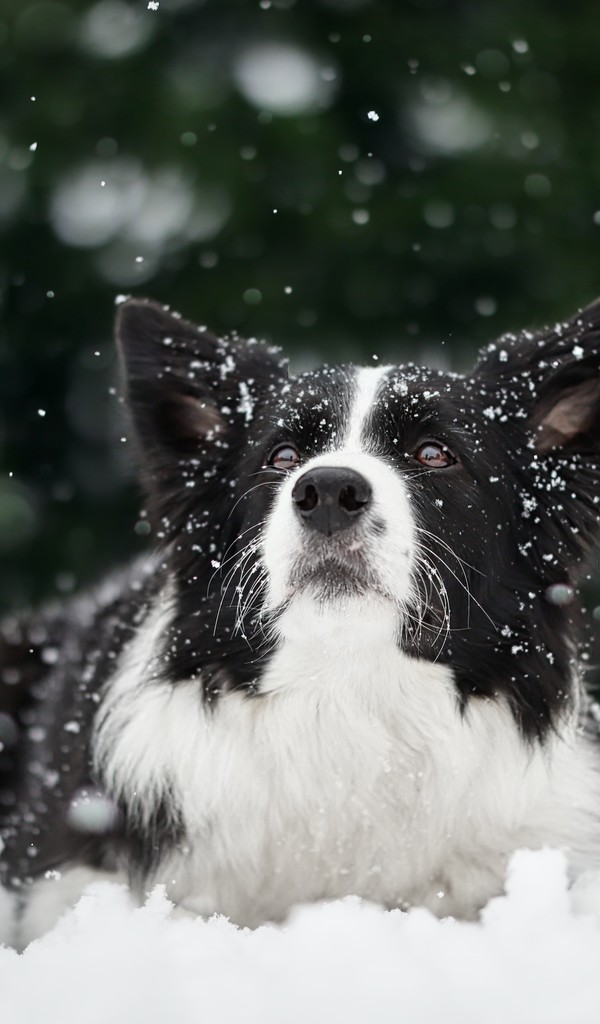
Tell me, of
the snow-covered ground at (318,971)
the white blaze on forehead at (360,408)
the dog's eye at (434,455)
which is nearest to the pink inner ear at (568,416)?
the dog's eye at (434,455)

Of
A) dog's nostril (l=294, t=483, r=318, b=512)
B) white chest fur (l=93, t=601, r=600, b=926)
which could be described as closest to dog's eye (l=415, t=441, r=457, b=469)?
dog's nostril (l=294, t=483, r=318, b=512)

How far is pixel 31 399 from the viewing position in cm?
688

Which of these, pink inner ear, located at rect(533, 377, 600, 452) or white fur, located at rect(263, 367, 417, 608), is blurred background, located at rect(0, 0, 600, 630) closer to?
pink inner ear, located at rect(533, 377, 600, 452)

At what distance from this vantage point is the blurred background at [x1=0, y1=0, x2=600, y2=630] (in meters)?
6.11

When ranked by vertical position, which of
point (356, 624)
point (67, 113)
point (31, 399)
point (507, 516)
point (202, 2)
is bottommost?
point (31, 399)

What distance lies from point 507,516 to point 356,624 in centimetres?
65

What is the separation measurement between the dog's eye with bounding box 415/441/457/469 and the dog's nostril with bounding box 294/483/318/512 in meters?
0.43

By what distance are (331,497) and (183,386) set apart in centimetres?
95

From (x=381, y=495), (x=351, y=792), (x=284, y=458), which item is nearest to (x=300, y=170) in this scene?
(x=284, y=458)

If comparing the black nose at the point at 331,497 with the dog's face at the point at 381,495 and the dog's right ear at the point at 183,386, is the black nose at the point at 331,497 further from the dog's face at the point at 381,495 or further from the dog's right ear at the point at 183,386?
Answer: the dog's right ear at the point at 183,386

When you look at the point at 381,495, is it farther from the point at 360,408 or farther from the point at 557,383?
the point at 557,383

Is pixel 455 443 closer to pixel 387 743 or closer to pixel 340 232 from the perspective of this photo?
pixel 387 743

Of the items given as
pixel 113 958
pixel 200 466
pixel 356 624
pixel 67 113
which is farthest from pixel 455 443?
pixel 67 113

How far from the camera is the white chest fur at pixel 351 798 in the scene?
10.7ft
